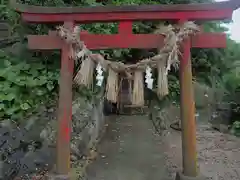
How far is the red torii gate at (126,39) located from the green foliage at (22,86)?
94 centimetres

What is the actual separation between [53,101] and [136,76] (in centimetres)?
188

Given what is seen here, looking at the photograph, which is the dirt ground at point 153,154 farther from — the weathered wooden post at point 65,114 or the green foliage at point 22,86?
the green foliage at point 22,86

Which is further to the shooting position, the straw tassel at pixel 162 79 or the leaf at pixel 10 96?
the leaf at pixel 10 96

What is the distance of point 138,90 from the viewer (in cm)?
347

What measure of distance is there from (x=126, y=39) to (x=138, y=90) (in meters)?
0.74

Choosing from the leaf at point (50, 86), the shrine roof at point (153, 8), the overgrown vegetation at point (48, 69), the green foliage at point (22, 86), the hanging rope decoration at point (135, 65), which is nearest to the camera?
the hanging rope decoration at point (135, 65)

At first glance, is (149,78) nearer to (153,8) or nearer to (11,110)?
(153,8)

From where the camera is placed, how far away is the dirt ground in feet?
13.9

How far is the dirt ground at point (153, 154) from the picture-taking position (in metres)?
4.25

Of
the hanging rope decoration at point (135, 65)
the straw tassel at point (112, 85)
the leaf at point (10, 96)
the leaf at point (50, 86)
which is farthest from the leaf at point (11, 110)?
the straw tassel at point (112, 85)

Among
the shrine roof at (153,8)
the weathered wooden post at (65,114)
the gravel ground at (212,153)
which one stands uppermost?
the shrine roof at (153,8)

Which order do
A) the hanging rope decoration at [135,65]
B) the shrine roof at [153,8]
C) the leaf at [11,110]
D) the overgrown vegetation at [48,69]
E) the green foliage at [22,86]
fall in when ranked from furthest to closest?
1. the overgrown vegetation at [48,69]
2. the green foliage at [22,86]
3. the leaf at [11,110]
4. the shrine roof at [153,8]
5. the hanging rope decoration at [135,65]

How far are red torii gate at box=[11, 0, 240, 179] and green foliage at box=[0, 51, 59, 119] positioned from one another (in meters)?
0.94

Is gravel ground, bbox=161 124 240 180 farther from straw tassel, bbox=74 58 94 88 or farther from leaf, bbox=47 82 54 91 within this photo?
leaf, bbox=47 82 54 91
